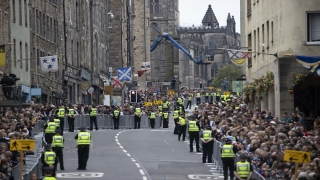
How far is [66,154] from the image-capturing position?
4441 cm

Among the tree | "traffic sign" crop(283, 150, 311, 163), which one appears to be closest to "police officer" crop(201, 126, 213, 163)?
"traffic sign" crop(283, 150, 311, 163)

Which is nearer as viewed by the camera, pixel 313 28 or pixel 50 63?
pixel 313 28

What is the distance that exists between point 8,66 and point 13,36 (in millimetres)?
2693

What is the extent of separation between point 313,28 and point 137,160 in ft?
27.4

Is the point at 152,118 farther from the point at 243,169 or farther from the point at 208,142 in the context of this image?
the point at 243,169

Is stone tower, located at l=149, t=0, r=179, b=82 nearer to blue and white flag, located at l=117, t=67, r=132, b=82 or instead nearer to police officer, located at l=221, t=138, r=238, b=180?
blue and white flag, located at l=117, t=67, r=132, b=82

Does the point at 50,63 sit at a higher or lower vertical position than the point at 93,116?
higher

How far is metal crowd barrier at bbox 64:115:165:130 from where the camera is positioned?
6438 cm

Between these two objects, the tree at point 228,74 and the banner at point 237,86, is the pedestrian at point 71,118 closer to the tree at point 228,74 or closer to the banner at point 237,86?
the banner at point 237,86

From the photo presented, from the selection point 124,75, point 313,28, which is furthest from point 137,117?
point 313,28

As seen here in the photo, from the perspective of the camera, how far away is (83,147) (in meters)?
37.5

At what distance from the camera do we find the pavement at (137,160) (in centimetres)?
3507

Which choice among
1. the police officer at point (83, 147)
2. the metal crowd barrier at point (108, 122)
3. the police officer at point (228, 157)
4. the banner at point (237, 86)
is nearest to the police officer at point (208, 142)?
the police officer at point (83, 147)

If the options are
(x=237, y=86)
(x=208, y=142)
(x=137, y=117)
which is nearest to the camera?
(x=208, y=142)
